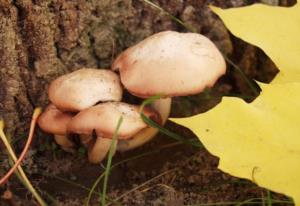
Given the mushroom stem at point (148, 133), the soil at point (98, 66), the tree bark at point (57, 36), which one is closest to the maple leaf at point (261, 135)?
the soil at point (98, 66)

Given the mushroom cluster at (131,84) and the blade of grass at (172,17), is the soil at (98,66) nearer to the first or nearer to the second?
the blade of grass at (172,17)

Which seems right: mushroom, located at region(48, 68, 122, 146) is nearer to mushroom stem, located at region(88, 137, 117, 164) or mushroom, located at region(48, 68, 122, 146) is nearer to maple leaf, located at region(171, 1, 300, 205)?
mushroom stem, located at region(88, 137, 117, 164)

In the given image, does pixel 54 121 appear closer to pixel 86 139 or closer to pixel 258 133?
pixel 86 139

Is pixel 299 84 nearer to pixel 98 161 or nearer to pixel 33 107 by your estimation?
pixel 98 161

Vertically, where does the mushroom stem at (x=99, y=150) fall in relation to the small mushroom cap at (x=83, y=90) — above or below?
below

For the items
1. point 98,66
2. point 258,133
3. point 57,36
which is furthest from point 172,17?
point 258,133

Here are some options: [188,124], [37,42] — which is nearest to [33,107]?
[37,42]

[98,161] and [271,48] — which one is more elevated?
[271,48]
